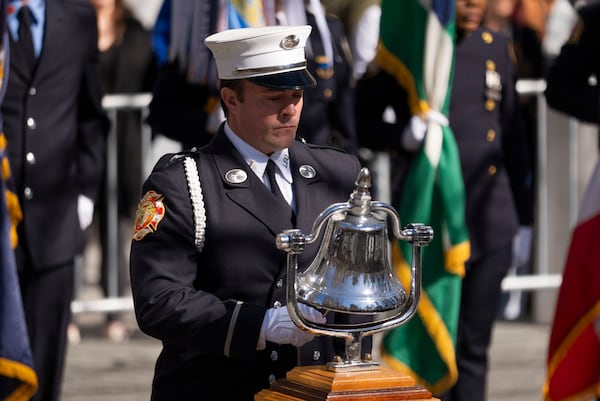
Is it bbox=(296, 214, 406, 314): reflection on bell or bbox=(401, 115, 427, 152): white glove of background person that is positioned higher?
bbox=(296, 214, 406, 314): reflection on bell

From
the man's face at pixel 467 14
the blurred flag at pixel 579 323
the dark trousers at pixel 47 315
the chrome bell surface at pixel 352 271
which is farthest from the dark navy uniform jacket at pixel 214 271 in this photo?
the man's face at pixel 467 14

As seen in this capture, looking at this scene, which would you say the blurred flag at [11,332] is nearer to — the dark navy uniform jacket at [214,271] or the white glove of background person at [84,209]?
the white glove of background person at [84,209]

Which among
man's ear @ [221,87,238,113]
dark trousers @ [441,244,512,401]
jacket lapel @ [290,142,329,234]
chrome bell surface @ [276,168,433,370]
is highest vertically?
man's ear @ [221,87,238,113]

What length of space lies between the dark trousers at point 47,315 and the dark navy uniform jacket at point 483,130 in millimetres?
1720

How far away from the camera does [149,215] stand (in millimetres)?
4430

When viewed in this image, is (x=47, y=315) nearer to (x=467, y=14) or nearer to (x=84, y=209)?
(x=84, y=209)

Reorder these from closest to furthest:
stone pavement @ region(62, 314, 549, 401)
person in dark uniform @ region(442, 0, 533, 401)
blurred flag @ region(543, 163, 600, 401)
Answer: blurred flag @ region(543, 163, 600, 401) → person in dark uniform @ region(442, 0, 533, 401) → stone pavement @ region(62, 314, 549, 401)

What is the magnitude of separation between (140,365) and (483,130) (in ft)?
8.66

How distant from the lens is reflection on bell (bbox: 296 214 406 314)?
397 centimetres

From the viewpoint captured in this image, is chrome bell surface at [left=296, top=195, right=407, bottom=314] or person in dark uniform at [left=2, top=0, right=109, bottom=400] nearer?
chrome bell surface at [left=296, top=195, right=407, bottom=314]

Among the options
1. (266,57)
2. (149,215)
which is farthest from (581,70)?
(149,215)

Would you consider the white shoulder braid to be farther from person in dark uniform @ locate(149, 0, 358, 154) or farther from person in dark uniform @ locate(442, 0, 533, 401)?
person in dark uniform @ locate(442, 0, 533, 401)

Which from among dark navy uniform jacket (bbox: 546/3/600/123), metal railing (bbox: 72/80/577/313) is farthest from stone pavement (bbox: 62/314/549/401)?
dark navy uniform jacket (bbox: 546/3/600/123)

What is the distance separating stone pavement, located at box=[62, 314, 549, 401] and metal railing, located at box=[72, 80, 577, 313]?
225 millimetres
